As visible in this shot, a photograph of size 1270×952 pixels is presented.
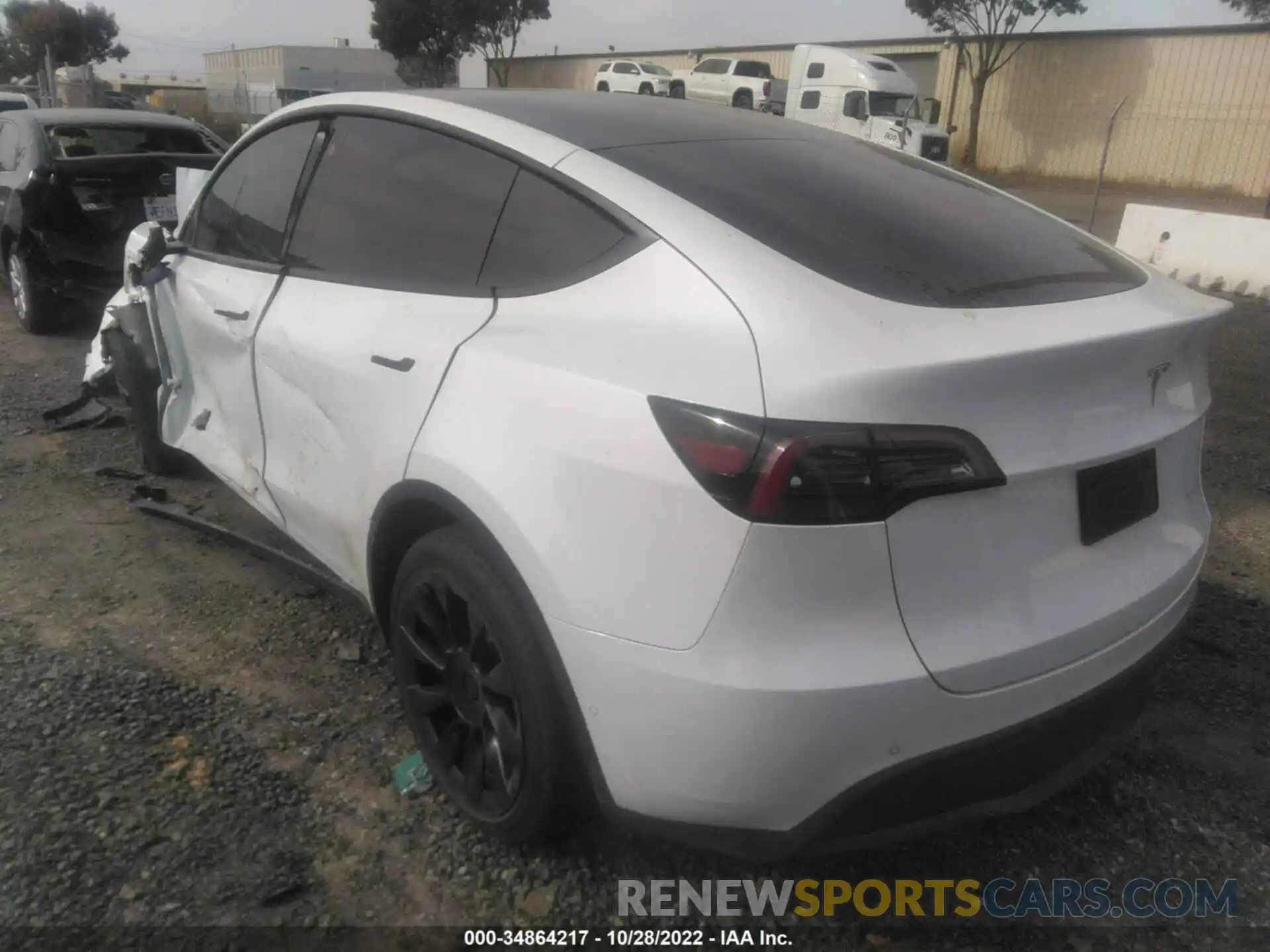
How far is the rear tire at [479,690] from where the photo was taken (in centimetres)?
206

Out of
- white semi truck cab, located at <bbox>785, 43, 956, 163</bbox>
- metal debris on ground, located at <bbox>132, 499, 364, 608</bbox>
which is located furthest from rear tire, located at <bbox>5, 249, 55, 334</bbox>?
white semi truck cab, located at <bbox>785, 43, 956, 163</bbox>

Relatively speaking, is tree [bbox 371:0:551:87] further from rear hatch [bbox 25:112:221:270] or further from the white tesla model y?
the white tesla model y

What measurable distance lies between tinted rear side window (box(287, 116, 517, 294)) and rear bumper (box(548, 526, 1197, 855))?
3.48 ft

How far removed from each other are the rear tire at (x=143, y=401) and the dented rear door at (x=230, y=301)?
1.57 feet

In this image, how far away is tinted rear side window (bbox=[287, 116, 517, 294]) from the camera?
2475 millimetres

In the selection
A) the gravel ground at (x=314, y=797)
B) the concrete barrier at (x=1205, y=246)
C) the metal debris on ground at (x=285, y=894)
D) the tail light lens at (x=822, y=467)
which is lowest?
the gravel ground at (x=314, y=797)

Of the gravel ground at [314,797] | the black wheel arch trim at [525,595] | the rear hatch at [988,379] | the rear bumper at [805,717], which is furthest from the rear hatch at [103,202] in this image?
the rear bumper at [805,717]

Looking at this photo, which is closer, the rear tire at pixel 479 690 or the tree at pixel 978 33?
the rear tire at pixel 479 690

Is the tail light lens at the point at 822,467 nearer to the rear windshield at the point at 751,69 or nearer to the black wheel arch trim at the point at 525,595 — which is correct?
the black wheel arch trim at the point at 525,595

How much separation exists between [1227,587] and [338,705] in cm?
318

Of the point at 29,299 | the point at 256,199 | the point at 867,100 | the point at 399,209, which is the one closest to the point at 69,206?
the point at 29,299

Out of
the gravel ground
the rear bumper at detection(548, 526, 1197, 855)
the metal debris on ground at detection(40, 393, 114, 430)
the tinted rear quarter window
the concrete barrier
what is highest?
the tinted rear quarter window

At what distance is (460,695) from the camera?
2373 millimetres

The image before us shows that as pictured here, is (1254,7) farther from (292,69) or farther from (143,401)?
(292,69)
